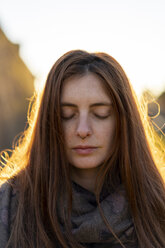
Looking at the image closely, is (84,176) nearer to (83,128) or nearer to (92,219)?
(92,219)

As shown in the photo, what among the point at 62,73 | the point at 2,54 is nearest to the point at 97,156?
the point at 62,73

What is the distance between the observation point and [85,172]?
2.84 m

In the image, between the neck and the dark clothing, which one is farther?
the neck

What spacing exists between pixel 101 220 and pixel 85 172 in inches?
16.9

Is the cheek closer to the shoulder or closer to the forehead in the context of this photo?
the forehead

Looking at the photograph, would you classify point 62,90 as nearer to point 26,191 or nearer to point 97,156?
point 97,156

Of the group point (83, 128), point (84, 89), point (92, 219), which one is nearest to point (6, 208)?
point (92, 219)

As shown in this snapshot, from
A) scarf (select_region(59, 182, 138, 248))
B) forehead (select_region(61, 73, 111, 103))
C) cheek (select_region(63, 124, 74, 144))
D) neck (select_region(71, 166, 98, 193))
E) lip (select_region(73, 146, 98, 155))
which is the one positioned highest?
forehead (select_region(61, 73, 111, 103))

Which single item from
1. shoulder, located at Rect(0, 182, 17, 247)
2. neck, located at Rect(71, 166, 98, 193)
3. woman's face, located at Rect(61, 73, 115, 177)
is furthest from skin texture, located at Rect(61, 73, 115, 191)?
shoulder, located at Rect(0, 182, 17, 247)

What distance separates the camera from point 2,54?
19.0m

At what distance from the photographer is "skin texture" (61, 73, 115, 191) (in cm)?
253

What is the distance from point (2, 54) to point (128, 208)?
1754 centimetres

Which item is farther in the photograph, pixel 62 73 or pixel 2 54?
pixel 2 54

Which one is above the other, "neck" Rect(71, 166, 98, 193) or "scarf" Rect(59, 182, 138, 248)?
"neck" Rect(71, 166, 98, 193)
